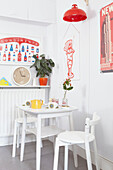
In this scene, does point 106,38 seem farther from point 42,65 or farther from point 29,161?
point 29,161

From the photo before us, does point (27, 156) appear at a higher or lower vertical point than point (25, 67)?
lower

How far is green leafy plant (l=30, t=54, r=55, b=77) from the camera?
12.1 feet

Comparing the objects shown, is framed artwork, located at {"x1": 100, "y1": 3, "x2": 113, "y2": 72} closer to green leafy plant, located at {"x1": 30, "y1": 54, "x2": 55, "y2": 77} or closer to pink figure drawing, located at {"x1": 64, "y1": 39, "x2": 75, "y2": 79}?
pink figure drawing, located at {"x1": 64, "y1": 39, "x2": 75, "y2": 79}

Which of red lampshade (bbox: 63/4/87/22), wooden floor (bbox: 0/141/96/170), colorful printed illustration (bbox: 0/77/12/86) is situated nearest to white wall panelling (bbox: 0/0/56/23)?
colorful printed illustration (bbox: 0/77/12/86)

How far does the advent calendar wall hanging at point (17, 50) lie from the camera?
12.0 ft

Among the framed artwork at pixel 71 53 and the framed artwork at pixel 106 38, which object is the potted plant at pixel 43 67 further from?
the framed artwork at pixel 106 38

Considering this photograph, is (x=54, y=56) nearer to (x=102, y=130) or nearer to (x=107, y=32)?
(x=107, y=32)

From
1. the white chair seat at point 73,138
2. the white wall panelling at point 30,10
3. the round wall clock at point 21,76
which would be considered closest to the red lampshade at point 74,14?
the white wall panelling at point 30,10

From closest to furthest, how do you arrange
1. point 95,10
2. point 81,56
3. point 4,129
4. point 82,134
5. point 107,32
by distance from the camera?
1. point 82,134
2. point 107,32
3. point 95,10
4. point 81,56
5. point 4,129

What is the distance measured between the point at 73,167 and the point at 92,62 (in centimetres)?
138

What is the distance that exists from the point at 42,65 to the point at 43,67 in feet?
0.17

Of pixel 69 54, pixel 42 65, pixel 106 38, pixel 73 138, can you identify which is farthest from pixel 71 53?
pixel 73 138

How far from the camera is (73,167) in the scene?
102 inches

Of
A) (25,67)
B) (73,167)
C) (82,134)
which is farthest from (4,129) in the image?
(82,134)
